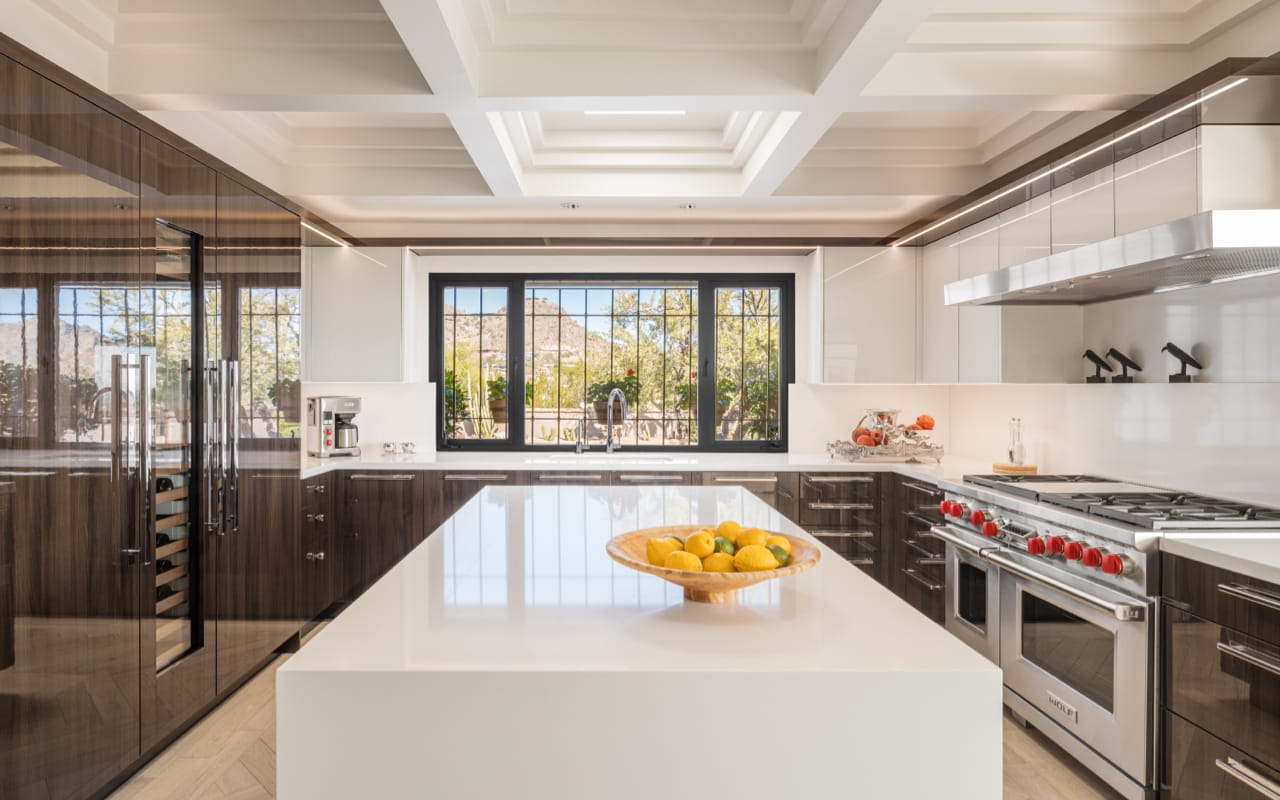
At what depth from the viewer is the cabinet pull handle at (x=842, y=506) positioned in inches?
172

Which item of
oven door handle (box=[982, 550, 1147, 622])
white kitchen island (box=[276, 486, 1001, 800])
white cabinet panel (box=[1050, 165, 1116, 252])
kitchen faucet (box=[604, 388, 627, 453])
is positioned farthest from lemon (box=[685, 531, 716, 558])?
kitchen faucet (box=[604, 388, 627, 453])

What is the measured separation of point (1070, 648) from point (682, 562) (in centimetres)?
195

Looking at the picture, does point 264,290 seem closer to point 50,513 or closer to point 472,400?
point 50,513

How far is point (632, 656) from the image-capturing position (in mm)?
1252

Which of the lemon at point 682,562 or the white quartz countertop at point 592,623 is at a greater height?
the lemon at point 682,562

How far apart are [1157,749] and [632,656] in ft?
6.63

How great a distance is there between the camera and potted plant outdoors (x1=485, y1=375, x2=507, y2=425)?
205 inches

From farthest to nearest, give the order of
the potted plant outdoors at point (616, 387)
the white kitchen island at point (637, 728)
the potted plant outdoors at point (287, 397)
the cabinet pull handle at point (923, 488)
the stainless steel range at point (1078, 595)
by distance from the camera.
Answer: the potted plant outdoors at point (616, 387) < the cabinet pull handle at point (923, 488) < the potted plant outdoors at point (287, 397) < the stainless steel range at point (1078, 595) < the white kitchen island at point (637, 728)

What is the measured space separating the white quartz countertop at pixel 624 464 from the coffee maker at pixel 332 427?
0.09 metres

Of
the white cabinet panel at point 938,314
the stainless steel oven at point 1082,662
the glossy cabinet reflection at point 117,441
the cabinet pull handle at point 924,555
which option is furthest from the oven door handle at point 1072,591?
the glossy cabinet reflection at point 117,441

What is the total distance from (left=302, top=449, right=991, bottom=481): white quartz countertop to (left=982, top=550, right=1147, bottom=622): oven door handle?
3.56ft

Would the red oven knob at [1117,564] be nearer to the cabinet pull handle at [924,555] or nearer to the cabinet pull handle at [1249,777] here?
the cabinet pull handle at [1249,777]

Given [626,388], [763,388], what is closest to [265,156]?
[626,388]

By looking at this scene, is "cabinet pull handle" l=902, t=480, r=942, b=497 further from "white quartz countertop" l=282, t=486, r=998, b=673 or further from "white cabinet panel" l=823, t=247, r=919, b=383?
"white quartz countertop" l=282, t=486, r=998, b=673
